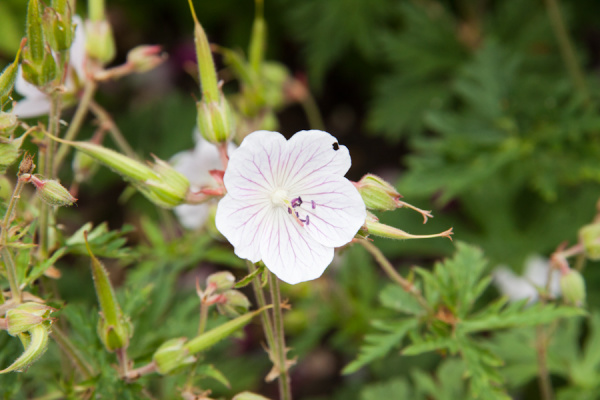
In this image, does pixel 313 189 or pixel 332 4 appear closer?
pixel 313 189

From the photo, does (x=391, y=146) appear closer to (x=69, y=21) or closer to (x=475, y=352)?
(x=475, y=352)

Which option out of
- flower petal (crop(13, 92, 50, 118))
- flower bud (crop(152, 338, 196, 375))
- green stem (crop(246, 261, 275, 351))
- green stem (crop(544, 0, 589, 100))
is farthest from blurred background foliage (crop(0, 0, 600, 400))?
flower petal (crop(13, 92, 50, 118))

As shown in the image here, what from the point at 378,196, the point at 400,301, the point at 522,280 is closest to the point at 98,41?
the point at 378,196

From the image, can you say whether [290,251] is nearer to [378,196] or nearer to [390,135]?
[378,196]

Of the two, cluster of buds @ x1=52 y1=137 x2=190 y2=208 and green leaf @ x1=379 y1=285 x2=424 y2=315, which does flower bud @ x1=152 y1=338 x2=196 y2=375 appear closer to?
cluster of buds @ x1=52 y1=137 x2=190 y2=208

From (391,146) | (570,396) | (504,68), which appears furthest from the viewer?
(391,146)

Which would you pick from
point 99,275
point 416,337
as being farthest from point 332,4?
point 99,275
